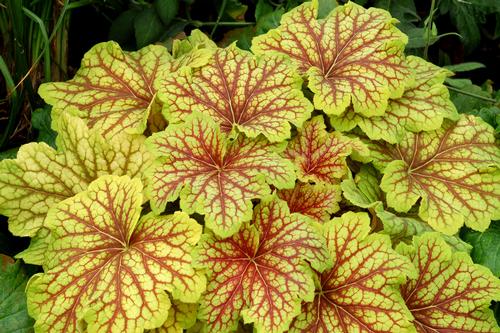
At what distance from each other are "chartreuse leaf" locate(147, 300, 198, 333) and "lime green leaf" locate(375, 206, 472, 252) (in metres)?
0.54

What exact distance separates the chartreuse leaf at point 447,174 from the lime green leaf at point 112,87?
0.69 meters

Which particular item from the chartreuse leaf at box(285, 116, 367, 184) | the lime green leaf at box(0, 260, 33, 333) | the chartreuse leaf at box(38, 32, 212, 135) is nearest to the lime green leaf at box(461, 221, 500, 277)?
the chartreuse leaf at box(285, 116, 367, 184)

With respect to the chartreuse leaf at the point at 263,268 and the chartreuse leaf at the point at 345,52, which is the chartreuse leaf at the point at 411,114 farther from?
the chartreuse leaf at the point at 263,268

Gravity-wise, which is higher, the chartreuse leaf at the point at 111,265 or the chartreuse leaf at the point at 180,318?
the chartreuse leaf at the point at 111,265

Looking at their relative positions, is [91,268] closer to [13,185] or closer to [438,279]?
[13,185]

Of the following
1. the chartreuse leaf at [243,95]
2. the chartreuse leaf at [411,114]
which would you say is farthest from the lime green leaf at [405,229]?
the chartreuse leaf at [243,95]

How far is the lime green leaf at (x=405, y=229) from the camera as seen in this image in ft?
5.55

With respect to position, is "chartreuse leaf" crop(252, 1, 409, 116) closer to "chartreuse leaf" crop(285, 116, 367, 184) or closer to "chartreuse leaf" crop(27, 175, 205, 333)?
"chartreuse leaf" crop(285, 116, 367, 184)

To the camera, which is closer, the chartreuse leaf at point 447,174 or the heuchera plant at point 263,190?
the heuchera plant at point 263,190

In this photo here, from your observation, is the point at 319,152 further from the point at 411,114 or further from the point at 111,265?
the point at 111,265

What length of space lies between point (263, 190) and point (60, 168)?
563 mm

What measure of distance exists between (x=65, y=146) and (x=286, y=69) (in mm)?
655

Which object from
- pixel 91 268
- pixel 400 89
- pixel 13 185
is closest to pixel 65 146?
pixel 13 185

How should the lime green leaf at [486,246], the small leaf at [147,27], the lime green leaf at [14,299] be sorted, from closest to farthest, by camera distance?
1. the lime green leaf at [14,299]
2. the lime green leaf at [486,246]
3. the small leaf at [147,27]
